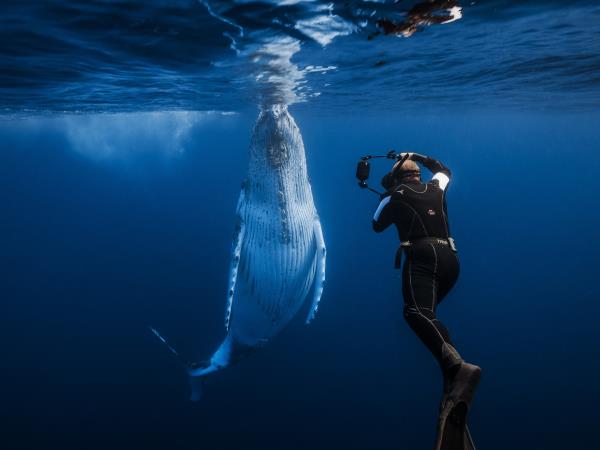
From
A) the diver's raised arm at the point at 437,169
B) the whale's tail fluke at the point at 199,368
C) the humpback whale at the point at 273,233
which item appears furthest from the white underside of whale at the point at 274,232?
the diver's raised arm at the point at 437,169

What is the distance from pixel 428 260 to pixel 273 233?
2805mm

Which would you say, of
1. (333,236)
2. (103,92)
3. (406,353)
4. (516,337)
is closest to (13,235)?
(333,236)

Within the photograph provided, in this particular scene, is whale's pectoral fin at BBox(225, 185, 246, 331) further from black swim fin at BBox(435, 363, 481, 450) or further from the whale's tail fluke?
black swim fin at BBox(435, 363, 481, 450)

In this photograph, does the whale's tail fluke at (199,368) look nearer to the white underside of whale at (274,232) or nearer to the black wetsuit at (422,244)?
the white underside of whale at (274,232)

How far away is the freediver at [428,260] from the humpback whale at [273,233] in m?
1.83

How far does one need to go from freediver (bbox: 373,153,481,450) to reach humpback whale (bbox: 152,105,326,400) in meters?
1.83

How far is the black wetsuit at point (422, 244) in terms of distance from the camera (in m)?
4.61

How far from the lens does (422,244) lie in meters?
4.94

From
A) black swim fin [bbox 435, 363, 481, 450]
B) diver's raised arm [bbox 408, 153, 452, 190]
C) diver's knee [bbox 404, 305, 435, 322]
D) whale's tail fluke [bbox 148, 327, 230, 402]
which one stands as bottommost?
whale's tail fluke [bbox 148, 327, 230, 402]

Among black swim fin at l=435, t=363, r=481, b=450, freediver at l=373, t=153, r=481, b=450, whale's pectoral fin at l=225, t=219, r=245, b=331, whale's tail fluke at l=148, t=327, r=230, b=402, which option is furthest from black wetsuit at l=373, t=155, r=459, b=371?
whale's tail fluke at l=148, t=327, r=230, b=402

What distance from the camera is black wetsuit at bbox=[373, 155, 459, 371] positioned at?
4.61 m

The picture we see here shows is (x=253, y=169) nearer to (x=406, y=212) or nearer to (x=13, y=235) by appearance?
(x=406, y=212)

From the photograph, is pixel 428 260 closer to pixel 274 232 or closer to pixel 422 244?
pixel 422 244

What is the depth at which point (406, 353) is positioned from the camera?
920 inches
